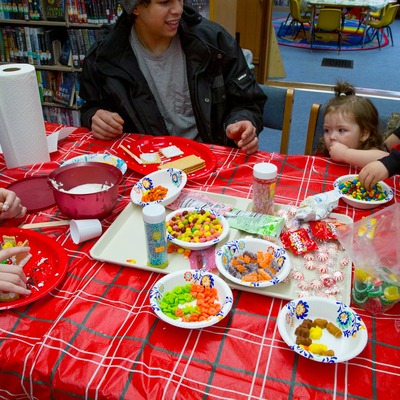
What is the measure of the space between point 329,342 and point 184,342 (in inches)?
11.3

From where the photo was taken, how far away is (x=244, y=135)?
1.51 m

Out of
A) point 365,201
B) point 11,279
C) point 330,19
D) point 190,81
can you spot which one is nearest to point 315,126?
point 190,81

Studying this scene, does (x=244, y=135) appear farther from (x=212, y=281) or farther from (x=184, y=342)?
(x=184, y=342)

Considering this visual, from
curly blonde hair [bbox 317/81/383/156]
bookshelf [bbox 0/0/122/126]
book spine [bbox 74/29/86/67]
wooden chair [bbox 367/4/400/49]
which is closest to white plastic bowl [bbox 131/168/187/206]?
curly blonde hair [bbox 317/81/383/156]

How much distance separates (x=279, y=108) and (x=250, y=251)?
1120 millimetres

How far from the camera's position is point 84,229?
109cm

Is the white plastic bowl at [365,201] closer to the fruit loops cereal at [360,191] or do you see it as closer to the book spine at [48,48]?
the fruit loops cereal at [360,191]


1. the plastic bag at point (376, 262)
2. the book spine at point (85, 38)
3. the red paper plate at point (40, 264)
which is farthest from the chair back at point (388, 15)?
the red paper plate at point (40, 264)

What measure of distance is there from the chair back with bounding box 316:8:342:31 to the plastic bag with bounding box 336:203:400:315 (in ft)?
19.8

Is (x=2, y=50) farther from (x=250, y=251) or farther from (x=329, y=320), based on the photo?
(x=329, y=320)

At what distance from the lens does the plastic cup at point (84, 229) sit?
3.57 feet

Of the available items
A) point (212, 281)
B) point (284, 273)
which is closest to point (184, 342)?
point (212, 281)

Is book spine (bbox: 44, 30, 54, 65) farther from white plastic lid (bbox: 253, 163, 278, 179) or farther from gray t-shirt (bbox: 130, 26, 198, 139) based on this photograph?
white plastic lid (bbox: 253, 163, 278, 179)

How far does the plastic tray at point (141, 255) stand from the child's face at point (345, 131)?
0.63 meters
